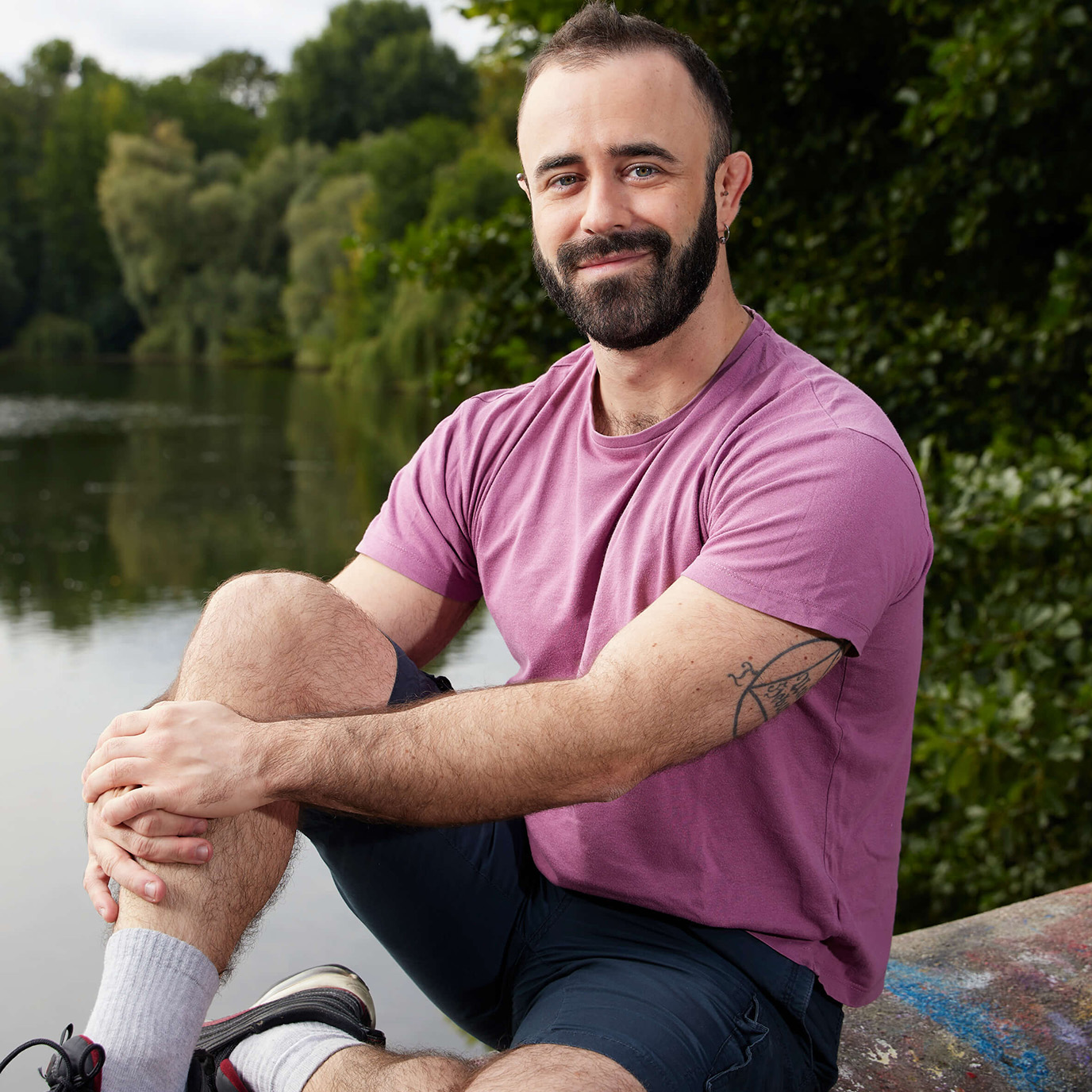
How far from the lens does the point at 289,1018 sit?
1662 mm

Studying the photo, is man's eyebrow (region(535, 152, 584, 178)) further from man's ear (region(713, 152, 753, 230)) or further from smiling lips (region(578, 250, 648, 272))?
man's ear (region(713, 152, 753, 230))

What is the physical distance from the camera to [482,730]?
149 centimetres

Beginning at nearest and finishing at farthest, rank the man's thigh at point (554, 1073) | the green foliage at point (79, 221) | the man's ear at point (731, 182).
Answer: the man's thigh at point (554, 1073) < the man's ear at point (731, 182) < the green foliage at point (79, 221)

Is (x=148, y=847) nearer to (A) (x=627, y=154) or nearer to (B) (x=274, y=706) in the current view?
(B) (x=274, y=706)

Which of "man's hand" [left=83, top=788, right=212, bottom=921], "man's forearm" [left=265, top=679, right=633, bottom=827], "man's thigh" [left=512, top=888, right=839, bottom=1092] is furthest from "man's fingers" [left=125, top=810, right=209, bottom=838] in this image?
"man's thigh" [left=512, top=888, right=839, bottom=1092]

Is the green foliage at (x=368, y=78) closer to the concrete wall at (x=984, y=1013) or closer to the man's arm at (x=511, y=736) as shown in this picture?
the concrete wall at (x=984, y=1013)

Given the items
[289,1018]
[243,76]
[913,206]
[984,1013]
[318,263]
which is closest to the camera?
[289,1018]

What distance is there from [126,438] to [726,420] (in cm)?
1480

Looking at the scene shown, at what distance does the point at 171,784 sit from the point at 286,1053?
41cm

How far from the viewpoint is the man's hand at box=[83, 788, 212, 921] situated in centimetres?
148

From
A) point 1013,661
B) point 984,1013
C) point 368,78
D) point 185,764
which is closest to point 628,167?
point 185,764

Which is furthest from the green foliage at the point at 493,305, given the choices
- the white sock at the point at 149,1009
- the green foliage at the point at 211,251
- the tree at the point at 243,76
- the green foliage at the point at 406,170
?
the tree at the point at 243,76

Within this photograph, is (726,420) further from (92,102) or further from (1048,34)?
(92,102)

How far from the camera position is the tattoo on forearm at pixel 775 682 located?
56.6 inches
